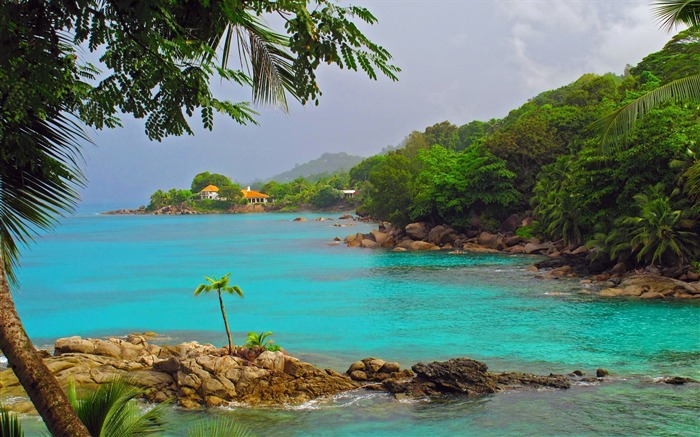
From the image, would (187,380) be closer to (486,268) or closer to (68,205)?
(68,205)

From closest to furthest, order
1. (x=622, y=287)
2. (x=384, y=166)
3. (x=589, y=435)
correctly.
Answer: (x=589, y=435)
(x=622, y=287)
(x=384, y=166)

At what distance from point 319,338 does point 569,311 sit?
1005cm

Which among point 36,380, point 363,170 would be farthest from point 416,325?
point 363,170

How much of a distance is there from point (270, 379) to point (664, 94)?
10.6m

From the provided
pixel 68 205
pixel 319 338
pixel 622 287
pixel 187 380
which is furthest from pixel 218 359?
pixel 622 287

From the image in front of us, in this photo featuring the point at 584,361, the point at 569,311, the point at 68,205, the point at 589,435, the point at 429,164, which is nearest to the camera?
the point at 68,205

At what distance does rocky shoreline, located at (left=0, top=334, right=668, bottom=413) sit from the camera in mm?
15094

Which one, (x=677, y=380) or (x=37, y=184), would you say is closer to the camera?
(x=37, y=184)

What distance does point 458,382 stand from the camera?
1536 cm

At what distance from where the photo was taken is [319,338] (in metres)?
23.3

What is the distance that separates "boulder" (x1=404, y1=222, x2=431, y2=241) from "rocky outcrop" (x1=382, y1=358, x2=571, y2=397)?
37.5 meters

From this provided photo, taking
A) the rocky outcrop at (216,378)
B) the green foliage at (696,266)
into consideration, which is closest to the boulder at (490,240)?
the green foliage at (696,266)

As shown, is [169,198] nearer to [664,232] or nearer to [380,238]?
[380,238]

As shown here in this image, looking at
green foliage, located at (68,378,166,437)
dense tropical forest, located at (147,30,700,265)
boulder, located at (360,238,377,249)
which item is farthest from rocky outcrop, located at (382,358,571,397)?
boulder, located at (360,238,377,249)
